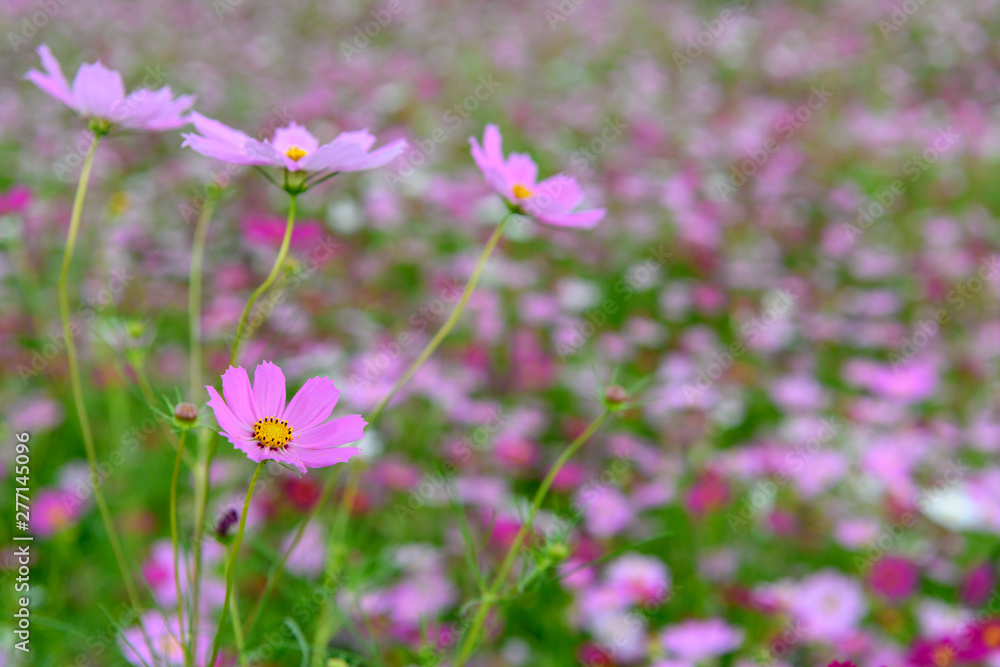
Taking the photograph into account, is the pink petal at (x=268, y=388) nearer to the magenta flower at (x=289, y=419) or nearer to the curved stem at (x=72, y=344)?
the magenta flower at (x=289, y=419)

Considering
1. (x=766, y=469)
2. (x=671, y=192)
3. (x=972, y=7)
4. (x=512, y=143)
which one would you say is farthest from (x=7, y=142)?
(x=972, y=7)

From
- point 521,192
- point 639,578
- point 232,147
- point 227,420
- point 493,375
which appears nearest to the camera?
point 227,420

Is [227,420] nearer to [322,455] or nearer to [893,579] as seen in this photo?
[322,455]

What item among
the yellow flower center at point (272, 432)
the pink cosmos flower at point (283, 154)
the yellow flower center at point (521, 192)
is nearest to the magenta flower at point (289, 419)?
the yellow flower center at point (272, 432)

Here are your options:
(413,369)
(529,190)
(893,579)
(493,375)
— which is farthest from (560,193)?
(493,375)

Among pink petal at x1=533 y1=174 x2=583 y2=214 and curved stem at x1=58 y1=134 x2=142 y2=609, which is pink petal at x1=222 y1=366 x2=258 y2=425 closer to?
curved stem at x1=58 y1=134 x2=142 y2=609
